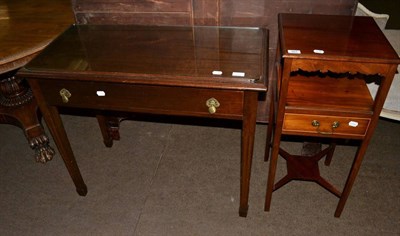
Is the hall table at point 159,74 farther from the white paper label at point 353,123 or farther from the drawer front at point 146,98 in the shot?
the white paper label at point 353,123

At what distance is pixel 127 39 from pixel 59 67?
0.37 meters

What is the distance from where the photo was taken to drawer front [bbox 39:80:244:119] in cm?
129

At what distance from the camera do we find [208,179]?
6.49ft

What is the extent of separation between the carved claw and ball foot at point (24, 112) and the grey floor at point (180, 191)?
105mm

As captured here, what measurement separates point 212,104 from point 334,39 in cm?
55

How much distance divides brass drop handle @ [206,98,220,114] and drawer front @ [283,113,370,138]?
31 centimetres

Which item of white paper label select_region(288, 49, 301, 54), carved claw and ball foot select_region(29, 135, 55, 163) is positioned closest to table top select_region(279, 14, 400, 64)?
white paper label select_region(288, 49, 301, 54)

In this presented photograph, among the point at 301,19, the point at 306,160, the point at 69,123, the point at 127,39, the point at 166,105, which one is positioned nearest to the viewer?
the point at 166,105

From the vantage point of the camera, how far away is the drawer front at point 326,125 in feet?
4.36

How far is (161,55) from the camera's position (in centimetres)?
144

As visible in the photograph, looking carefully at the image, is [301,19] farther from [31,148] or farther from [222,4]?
[31,148]

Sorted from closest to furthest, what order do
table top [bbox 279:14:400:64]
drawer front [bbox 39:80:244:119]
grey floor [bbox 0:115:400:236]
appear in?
Answer: table top [bbox 279:14:400:64], drawer front [bbox 39:80:244:119], grey floor [bbox 0:115:400:236]

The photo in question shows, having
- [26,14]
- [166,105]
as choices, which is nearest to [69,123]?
[26,14]

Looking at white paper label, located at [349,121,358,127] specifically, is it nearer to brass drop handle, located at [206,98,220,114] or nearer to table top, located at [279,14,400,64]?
table top, located at [279,14,400,64]
